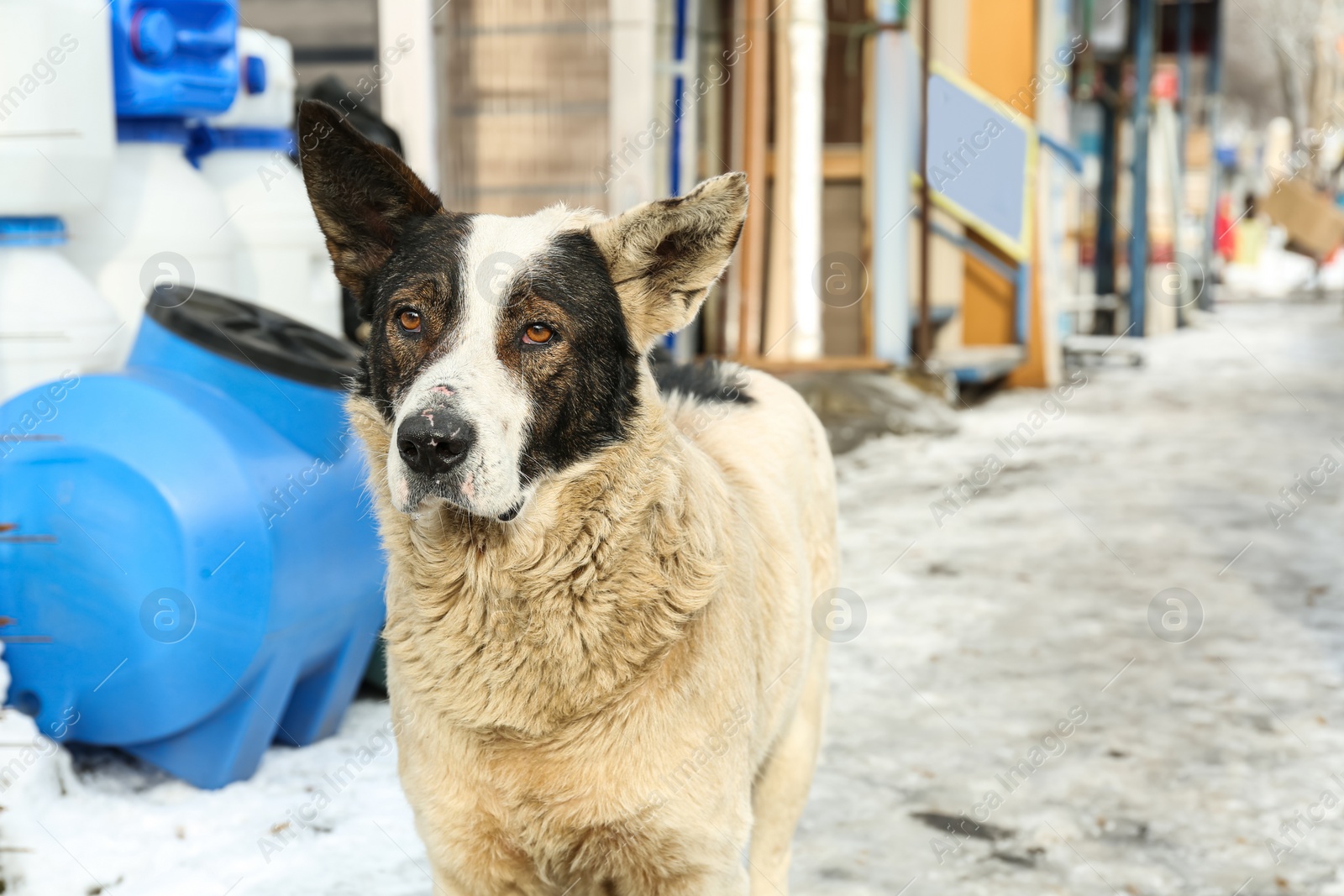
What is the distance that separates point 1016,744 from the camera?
3982mm

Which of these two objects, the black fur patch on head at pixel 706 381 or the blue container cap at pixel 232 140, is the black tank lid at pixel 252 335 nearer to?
the black fur patch on head at pixel 706 381

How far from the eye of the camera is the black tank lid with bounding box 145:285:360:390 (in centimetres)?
352

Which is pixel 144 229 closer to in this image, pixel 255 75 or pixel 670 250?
pixel 255 75

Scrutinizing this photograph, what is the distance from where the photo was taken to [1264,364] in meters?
12.8

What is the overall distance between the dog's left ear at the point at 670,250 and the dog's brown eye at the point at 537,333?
0.64 feet

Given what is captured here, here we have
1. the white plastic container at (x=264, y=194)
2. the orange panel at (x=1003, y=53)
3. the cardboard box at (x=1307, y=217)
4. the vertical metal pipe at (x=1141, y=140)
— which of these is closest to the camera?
the white plastic container at (x=264, y=194)

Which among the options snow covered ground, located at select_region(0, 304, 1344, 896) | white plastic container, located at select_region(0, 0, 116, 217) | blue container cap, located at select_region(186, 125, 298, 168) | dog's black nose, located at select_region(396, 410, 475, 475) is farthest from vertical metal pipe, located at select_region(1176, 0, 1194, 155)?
dog's black nose, located at select_region(396, 410, 475, 475)

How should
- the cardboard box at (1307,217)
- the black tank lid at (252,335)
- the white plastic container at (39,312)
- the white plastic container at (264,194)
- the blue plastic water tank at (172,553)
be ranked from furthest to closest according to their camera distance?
the cardboard box at (1307,217) < the white plastic container at (264,194) < the white plastic container at (39,312) < the black tank lid at (252,335) < the blue plastic water tank at (172,553)

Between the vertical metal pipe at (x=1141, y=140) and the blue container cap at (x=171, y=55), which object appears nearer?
the blue container cap at (x=171, y=55)

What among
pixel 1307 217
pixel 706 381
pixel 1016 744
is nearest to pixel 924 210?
pixel 1016 744

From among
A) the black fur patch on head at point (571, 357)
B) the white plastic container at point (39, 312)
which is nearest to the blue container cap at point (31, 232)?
the white plastic container at point (39, 312)

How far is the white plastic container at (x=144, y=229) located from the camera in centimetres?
412

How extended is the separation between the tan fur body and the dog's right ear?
321mm

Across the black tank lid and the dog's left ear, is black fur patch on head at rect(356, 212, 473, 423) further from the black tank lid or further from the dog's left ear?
the black tank lid
